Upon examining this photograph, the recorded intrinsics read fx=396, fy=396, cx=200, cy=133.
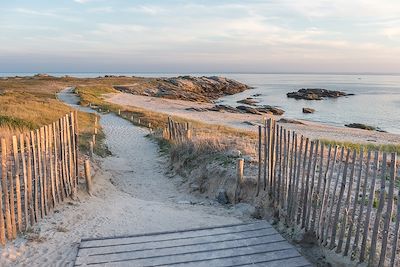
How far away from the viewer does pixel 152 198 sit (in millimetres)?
10562

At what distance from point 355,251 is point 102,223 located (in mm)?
4711

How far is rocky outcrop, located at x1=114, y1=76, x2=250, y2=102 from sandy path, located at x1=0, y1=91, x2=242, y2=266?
171 ft

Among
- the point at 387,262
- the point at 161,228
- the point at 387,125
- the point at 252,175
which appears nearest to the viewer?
the point at 387,262

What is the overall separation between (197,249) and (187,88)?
75.2 meters

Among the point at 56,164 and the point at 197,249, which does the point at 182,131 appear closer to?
the point at 56,164

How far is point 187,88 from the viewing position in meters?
80.6

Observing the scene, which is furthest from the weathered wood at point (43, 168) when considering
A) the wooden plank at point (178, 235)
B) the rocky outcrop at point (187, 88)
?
the rocky outcrop at point (187, 88)

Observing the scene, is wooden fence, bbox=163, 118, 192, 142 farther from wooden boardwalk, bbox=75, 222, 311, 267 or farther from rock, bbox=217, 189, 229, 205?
wooden boardwalk, bbox=75, 222, 311, 267

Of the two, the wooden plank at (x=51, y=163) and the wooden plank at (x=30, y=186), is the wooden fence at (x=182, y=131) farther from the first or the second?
the wooden plank at (x=30, y=186)

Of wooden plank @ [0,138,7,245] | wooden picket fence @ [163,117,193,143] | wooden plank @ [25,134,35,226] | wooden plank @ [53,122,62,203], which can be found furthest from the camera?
wooden picket fence @ [163,117,193,143]

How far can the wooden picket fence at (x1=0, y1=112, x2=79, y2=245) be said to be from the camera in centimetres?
661

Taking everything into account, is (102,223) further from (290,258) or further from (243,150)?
(243,150)

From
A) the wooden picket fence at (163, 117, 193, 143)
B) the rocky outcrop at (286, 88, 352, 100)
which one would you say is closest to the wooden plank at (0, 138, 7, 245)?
the wooden picket fence at (163, 117, 193, 143)

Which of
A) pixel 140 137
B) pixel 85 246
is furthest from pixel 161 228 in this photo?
pixel 140 137
